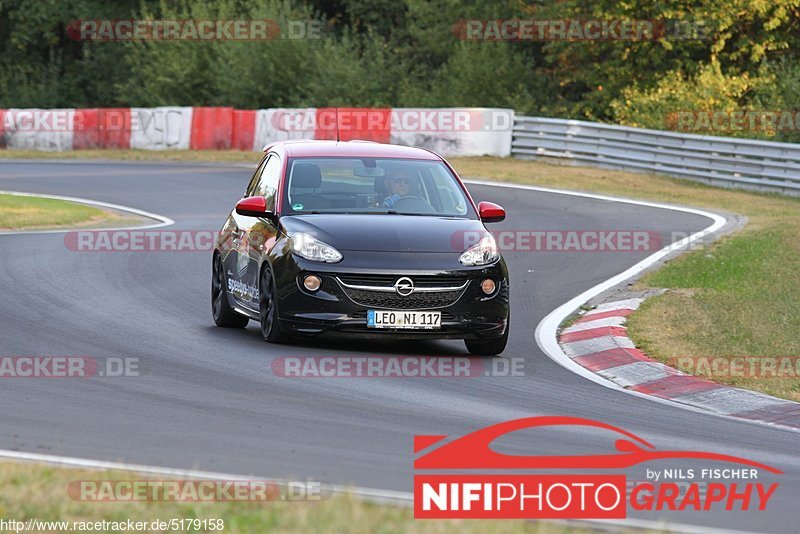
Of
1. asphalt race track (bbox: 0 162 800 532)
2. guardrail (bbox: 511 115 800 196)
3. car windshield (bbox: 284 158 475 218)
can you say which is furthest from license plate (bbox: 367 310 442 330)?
guardrail (bbox: 511 115 800 196)

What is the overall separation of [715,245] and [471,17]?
94.3ft

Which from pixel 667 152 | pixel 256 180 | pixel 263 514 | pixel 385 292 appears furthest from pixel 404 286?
pixel 667 152

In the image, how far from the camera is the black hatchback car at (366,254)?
10781mm

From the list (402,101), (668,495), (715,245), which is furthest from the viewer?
(402,101)

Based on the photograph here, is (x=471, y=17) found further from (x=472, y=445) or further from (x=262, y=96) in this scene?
(x=472, y=445)

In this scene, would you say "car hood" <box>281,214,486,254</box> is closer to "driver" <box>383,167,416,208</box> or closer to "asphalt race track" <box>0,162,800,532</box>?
"driver" <box>383,167,416,208</box>

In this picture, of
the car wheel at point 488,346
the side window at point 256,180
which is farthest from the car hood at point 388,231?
the side window at point 256,180

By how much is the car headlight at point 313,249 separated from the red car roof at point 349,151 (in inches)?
53.6

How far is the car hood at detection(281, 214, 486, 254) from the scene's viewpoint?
10938 mm

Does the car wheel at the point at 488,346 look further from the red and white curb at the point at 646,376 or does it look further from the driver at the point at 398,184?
the driver at the point at 398,184

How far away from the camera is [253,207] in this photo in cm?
1159

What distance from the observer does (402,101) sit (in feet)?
148

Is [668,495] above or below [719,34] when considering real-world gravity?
below

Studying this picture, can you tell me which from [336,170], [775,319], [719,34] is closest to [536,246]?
[775,319]
